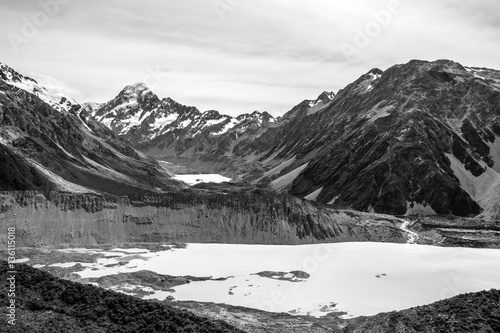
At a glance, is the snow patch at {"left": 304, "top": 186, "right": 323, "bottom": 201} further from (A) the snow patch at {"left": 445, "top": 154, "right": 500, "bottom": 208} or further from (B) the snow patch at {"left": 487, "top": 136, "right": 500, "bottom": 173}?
(B) the snow patch at {"left": 487, "top": 136, "right": 500, "bottom": 173}

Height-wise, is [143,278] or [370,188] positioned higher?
[370,188]

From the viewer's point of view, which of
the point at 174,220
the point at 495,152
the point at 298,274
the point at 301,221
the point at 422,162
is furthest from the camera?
the point at 495,152

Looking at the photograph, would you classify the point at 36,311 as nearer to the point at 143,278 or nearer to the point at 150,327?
the point at 150,327

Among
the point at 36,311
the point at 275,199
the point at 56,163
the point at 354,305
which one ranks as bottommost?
the point at 354,305

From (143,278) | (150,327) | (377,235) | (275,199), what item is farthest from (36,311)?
(377,235)

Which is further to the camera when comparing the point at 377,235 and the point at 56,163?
Answer: the point at 56,163

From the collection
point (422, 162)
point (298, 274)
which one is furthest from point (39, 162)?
point (298, 274)

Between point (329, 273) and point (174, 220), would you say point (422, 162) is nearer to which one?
point (174, 220)

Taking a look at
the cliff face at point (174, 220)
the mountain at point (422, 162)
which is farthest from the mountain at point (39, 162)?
the mountain at point (422, 162)

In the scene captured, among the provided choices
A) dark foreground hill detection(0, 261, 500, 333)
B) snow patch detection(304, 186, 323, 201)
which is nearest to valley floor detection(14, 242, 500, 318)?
dark foreground hill detection(0, 261, 500, 333)
